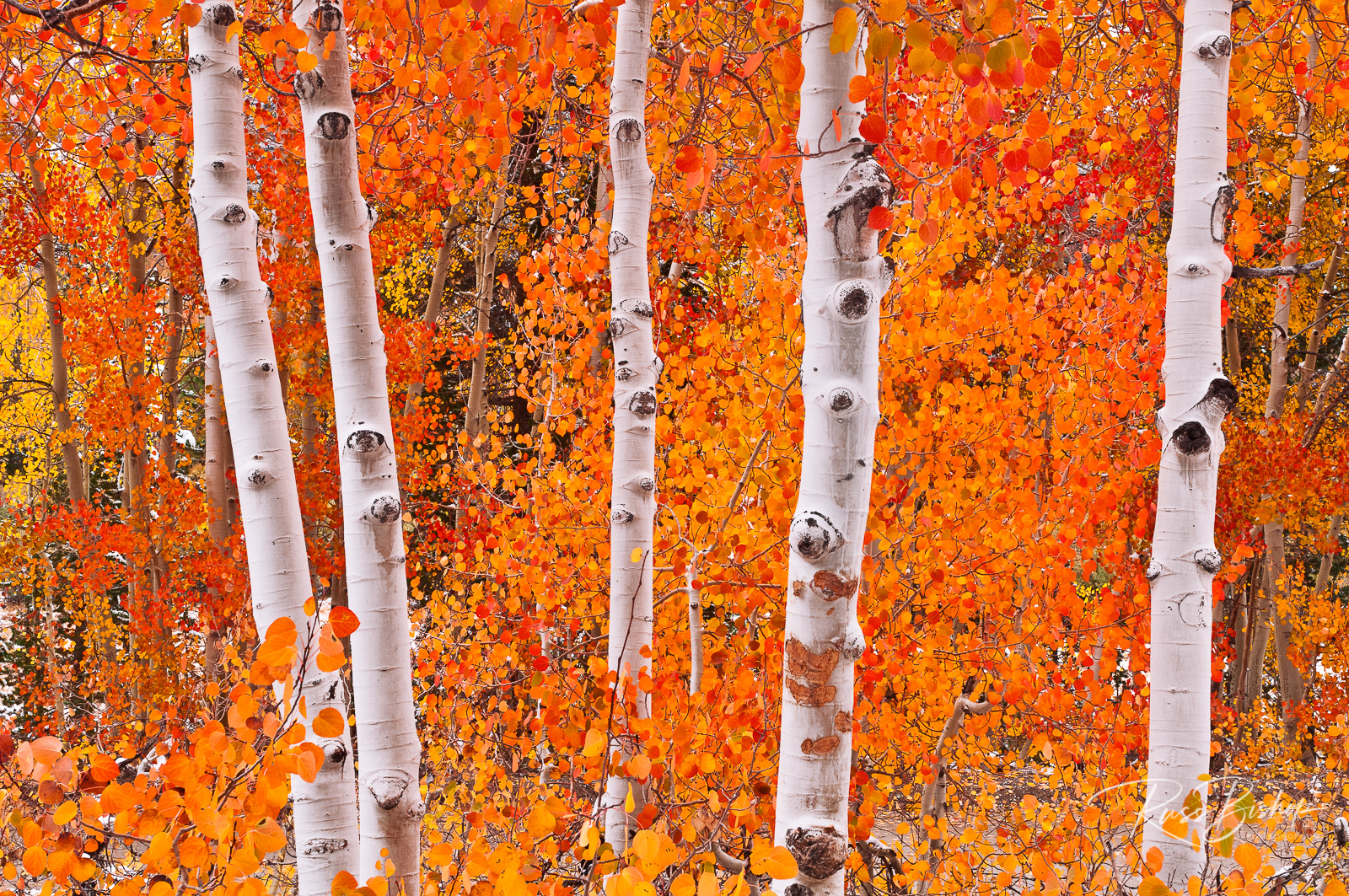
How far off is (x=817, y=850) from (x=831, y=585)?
53cm

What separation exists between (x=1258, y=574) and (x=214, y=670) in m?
12.4

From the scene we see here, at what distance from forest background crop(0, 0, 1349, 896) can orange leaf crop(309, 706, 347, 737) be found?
0.07m

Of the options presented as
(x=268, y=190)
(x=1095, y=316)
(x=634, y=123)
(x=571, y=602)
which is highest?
(x=268, y=190)

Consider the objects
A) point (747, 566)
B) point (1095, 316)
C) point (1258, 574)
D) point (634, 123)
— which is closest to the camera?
point (634, 123)

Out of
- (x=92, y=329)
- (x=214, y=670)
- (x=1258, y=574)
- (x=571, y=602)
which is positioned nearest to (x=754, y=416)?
(x=571, y=602)

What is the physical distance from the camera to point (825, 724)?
1.73 metres

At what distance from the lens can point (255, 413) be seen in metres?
2.30

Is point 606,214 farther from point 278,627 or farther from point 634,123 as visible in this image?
point 278,627

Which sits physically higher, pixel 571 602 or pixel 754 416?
pixel 754 416

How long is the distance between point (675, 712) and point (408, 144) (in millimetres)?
3468

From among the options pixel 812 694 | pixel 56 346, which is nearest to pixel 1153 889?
pixel 812 694

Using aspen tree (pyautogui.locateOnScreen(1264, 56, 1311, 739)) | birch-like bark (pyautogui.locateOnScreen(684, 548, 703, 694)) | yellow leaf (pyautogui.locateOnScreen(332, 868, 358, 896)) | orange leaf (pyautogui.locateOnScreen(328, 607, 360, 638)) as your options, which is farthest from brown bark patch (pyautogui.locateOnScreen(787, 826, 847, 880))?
aspen tree (pyautogui.locateOnScreen(1264, 56, 1311, 739))

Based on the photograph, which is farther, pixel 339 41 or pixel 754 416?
pixel 754 416

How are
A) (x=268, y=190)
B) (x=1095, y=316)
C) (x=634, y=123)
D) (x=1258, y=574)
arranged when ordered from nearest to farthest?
(x=634, y=123) → (x=1095, y=316) → (x=268, y=190) → (x=1258, y=574)
